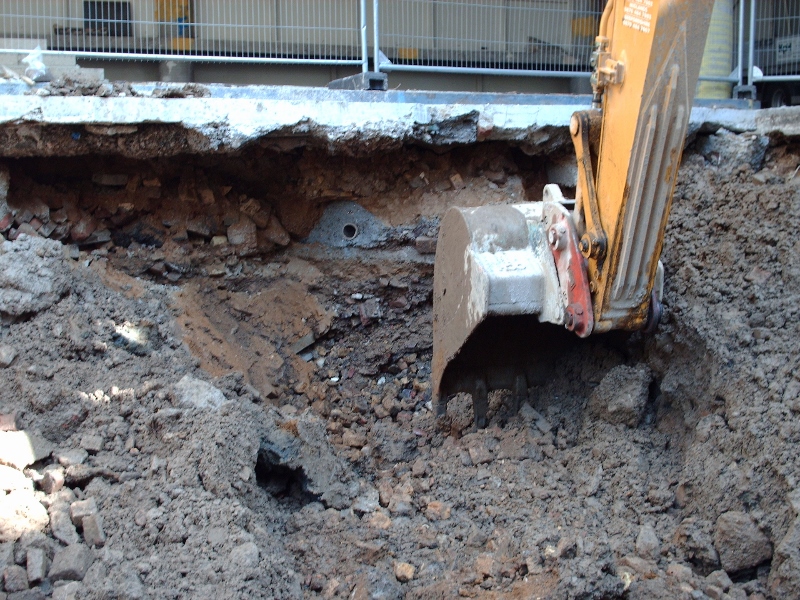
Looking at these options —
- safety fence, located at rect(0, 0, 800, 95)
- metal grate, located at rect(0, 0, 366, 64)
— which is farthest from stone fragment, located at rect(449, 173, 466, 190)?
metal grate, located at rect(0, 0, 366, 64)

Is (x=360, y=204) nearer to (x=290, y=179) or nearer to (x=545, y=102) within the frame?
(x=290, y=179)

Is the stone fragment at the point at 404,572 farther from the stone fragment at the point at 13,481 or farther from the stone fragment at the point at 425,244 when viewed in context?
the stone fragment at the point at 425,244

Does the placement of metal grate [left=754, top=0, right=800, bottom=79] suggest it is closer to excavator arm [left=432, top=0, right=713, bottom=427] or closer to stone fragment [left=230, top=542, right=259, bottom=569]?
excavator arm [left=432, top=0, right=713, bottom=427]

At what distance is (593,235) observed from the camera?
10.5 feet

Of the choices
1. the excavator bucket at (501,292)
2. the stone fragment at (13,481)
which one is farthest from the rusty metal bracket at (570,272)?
the stone fragment at (13,481)

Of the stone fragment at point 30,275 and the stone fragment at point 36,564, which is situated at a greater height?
the stone fragment at point 30,275

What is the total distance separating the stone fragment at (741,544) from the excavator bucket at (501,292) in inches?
36.8

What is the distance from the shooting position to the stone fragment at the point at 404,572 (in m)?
3.09

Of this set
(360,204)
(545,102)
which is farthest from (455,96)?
(360,204)

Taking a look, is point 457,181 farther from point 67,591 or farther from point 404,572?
point 67,591

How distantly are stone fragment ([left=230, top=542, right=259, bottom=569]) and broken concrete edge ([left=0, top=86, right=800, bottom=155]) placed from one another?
8.32 ft

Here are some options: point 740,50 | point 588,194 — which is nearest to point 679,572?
point 588,194

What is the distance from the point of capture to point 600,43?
3.15 metres

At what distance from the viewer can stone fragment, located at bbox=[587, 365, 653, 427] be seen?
3742mm
